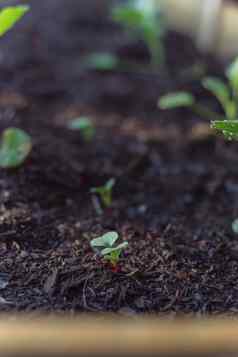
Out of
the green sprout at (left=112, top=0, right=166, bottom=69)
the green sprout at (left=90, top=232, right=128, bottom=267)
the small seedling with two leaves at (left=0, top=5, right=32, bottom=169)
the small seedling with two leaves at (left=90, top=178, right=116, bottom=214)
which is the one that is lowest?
the small seedling with two leaves at (left=90, top=178, right=116, bottom=214)

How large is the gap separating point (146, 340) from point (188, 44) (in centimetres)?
194

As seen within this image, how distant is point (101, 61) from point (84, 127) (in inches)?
20.4

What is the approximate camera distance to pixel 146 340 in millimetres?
699

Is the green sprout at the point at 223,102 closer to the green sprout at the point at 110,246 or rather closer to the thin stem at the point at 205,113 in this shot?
the thin stem at the point at 205,113

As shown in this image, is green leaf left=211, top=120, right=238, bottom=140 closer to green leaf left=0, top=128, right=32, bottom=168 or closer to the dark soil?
the dark soil

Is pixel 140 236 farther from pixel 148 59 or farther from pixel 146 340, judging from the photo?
pixel 148 59

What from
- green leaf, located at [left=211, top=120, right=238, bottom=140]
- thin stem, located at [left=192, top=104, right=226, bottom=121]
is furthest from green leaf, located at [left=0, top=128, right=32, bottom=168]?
thin stem, located at [left=192, top=104, right=226, bottom=121]

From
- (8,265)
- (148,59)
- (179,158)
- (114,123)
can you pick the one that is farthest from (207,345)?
(148,59)

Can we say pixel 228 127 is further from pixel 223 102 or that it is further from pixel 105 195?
pixel 223 102

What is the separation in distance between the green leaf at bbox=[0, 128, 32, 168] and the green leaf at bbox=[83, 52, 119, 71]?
2.39 feet

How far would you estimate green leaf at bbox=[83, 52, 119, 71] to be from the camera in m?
2.12

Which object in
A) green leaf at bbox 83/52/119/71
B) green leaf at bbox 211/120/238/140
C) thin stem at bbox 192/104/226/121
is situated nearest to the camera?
green leaf at bbox 211/120/238/140

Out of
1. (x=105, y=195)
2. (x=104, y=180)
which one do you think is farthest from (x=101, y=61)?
(x=105, y=195)

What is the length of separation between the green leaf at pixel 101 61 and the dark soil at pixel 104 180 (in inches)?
1.4
